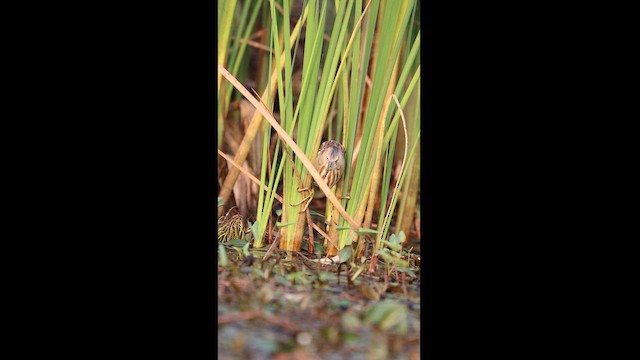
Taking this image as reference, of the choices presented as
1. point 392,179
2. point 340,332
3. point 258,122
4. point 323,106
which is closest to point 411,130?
point 392,179

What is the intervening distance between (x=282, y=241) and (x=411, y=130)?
1.86 feet

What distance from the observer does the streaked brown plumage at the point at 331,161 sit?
2365 millimetres

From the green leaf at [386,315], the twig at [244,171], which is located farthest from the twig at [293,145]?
the green leaf at [386,315]


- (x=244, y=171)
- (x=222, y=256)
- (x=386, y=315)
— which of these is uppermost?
(x=244, y=171)

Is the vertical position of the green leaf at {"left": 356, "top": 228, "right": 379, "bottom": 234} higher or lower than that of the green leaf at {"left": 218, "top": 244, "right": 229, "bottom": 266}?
higher

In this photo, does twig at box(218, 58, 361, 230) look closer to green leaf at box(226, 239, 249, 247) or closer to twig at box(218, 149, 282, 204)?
twig at box(218, 149, 282, 204)

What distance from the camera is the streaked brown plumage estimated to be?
2365 millimetres

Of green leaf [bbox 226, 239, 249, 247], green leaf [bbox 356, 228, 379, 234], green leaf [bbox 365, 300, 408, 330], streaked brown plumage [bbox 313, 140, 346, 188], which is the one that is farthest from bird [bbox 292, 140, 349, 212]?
green leaf [bbox 365, 300, 408, 330]

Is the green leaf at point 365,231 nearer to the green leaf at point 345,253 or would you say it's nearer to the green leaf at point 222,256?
the green leaf at point 345,253

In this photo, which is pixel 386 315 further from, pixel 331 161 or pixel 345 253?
pixel 331 161

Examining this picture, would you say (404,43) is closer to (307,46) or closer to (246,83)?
(307,46)

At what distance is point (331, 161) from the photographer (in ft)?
7.75

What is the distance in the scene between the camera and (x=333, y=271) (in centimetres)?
235

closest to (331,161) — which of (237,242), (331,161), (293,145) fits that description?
(331,161)
